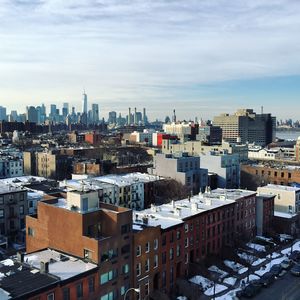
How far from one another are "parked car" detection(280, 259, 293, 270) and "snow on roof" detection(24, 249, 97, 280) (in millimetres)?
28210

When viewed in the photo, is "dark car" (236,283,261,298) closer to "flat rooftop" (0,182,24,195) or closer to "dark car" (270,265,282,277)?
"dark car" (270,265,282,277)

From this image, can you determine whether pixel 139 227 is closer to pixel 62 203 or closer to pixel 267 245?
pixel 62 203

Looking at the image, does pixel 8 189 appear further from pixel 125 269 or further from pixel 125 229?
pixel 125 269

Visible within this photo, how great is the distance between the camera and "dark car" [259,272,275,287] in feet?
153

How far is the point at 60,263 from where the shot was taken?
35.2 m

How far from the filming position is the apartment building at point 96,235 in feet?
117

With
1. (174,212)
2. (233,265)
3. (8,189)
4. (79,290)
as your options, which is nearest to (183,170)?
(174,212)

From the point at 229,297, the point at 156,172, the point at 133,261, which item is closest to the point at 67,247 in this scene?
the point at 133,261

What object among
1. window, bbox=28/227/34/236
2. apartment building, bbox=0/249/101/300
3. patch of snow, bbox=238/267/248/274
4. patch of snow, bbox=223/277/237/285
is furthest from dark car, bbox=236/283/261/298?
window, bbox=28/227/34/236

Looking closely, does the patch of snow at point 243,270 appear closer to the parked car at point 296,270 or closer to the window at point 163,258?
the parked car at point 296,270

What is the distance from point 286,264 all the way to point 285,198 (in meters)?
23.6

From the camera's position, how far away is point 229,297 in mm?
43062

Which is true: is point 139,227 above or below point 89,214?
below

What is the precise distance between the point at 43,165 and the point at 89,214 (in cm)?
8910
